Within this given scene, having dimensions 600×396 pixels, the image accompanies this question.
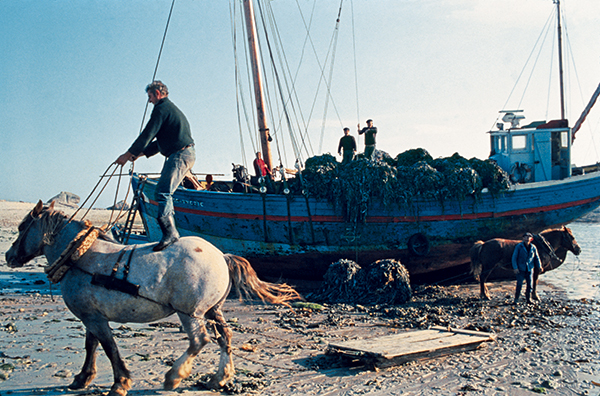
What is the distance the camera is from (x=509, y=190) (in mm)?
14211

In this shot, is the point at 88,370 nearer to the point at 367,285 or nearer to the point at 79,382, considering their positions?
the point at 79,382

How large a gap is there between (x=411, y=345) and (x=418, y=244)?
24.6 ft

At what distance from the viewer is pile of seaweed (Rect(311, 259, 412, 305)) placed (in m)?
11.1

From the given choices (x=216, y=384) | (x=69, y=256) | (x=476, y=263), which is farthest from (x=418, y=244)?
(x=69, y=256)

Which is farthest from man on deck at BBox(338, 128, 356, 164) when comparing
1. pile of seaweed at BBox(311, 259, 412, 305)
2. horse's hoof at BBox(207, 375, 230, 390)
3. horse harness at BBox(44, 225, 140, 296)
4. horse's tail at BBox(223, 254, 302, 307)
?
horse harness at BBox(44, 225, 140, 296)

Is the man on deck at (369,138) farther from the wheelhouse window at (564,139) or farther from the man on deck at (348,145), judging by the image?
the wheelhouse window at (564,139)

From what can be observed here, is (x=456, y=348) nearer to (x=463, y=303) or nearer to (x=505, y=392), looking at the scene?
(x=505, y=392)

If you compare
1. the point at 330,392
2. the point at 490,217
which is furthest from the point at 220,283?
the point at 490,217

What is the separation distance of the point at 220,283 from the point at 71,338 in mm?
3425

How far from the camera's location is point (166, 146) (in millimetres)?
5586

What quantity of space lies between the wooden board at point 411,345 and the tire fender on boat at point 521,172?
10.4 m

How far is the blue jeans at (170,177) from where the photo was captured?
5.37 meters

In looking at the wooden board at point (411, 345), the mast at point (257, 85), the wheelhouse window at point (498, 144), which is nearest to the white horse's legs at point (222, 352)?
the wooden board at point (411, 345)

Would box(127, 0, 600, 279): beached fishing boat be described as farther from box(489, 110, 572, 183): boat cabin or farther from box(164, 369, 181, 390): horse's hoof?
box(164, 369, 181, 390): horse's hoof
